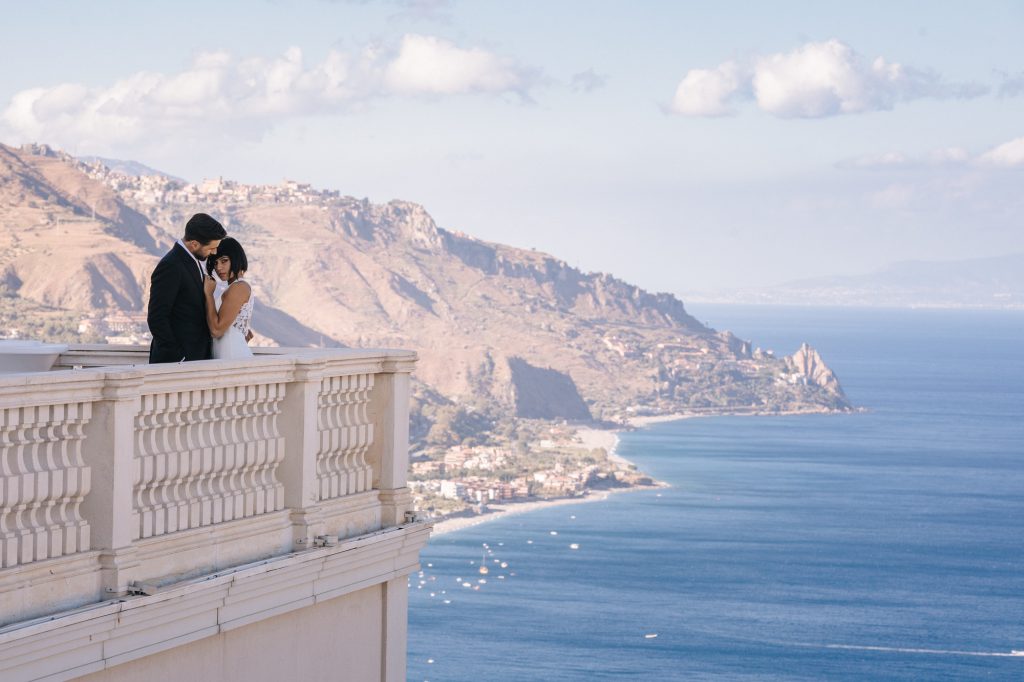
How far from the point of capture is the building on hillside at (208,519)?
4.11 m

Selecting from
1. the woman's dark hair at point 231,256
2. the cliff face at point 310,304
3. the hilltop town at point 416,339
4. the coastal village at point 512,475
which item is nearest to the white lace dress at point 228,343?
the woman's dark hair at point 231,256

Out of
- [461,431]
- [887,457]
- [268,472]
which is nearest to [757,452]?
[887,457]

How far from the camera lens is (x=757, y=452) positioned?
5285 inches

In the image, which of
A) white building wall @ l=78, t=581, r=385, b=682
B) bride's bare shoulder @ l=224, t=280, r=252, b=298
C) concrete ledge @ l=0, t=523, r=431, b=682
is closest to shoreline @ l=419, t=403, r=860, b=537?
white building wall @ l=78, t=581, r=385, b=682

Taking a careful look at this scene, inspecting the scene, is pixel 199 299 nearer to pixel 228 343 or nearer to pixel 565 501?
pixel 228 343

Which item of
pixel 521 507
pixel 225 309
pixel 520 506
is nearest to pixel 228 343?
pixel 225 309

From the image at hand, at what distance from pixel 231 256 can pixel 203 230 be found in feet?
0.84

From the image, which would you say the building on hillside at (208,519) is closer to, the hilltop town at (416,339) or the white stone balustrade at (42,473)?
the white stone balustrade at (42,473)

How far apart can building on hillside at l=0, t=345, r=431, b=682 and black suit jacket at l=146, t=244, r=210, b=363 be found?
1.07ft

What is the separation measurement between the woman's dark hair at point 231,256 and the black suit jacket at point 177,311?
171mm

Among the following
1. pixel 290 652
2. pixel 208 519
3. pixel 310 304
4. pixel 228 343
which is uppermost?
pixel 310 304

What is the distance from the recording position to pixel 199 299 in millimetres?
5406

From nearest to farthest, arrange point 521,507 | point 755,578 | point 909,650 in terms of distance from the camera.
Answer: point 909,650 < point 755,578 < point 521,507

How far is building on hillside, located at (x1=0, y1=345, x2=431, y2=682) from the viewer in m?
4.11
